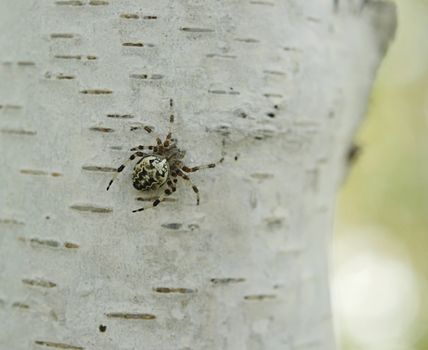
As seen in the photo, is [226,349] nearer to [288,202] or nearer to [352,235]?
[288,202]

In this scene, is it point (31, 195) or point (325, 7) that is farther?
point (325, 7)

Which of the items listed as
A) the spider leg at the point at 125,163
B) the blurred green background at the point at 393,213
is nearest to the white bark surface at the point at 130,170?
the spider leg at the point at 125,163

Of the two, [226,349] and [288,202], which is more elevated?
[288,202]

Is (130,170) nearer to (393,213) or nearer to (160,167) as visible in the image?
(160,167)

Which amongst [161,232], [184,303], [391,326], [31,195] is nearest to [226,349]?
[184,303]

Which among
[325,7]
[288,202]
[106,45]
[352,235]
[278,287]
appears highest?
[352,235]

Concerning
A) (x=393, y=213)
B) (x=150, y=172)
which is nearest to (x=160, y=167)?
(x=150, y=172)

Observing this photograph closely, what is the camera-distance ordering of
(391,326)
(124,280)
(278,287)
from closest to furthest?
1. (124,280)
2. (278,287)
3. (391,326)

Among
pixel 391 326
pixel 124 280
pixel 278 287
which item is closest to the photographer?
pixel 124 280
